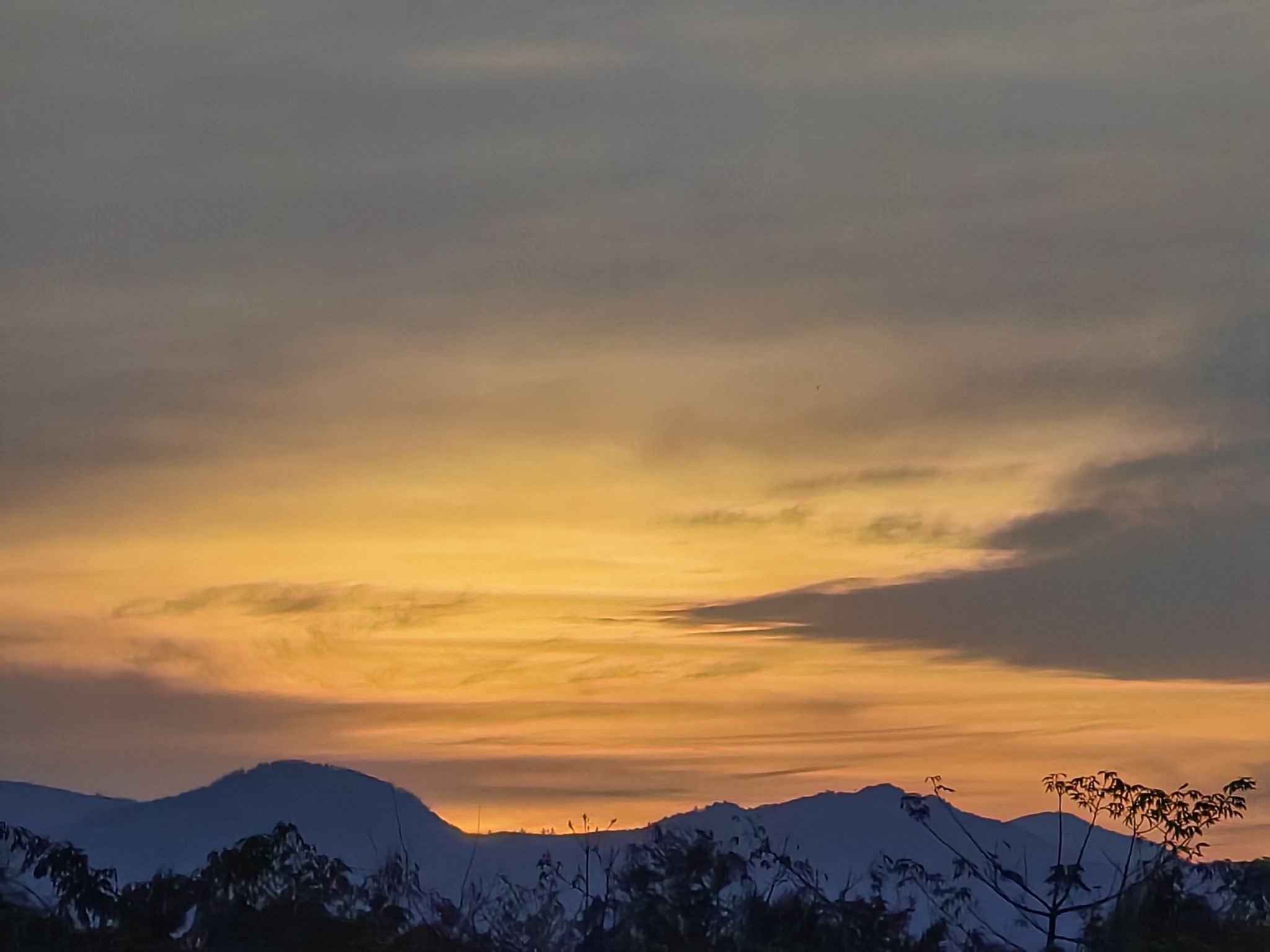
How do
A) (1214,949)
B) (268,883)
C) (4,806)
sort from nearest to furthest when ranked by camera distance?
(1214,949) < (268,883) < (4,806)

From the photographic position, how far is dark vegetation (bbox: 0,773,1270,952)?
31.9m

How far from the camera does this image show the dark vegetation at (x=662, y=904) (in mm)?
31859

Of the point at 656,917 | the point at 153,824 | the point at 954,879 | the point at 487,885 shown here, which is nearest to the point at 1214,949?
the point at 954,879

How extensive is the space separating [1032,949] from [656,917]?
6.51m

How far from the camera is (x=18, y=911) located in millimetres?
31203

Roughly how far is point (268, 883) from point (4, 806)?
12080 centimetres

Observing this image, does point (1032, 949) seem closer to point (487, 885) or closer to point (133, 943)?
point (487, 885)

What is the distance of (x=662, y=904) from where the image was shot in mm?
34438

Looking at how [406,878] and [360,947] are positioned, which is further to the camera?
[406,878]

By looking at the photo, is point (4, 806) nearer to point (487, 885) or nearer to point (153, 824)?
point (153, 824)

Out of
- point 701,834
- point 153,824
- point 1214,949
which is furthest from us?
point 153,824

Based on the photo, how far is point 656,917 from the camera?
34125 millimetres

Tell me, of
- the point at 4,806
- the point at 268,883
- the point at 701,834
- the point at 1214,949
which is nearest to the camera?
the point at 1214,949

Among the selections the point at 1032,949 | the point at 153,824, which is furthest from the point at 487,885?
the point at 153,824
